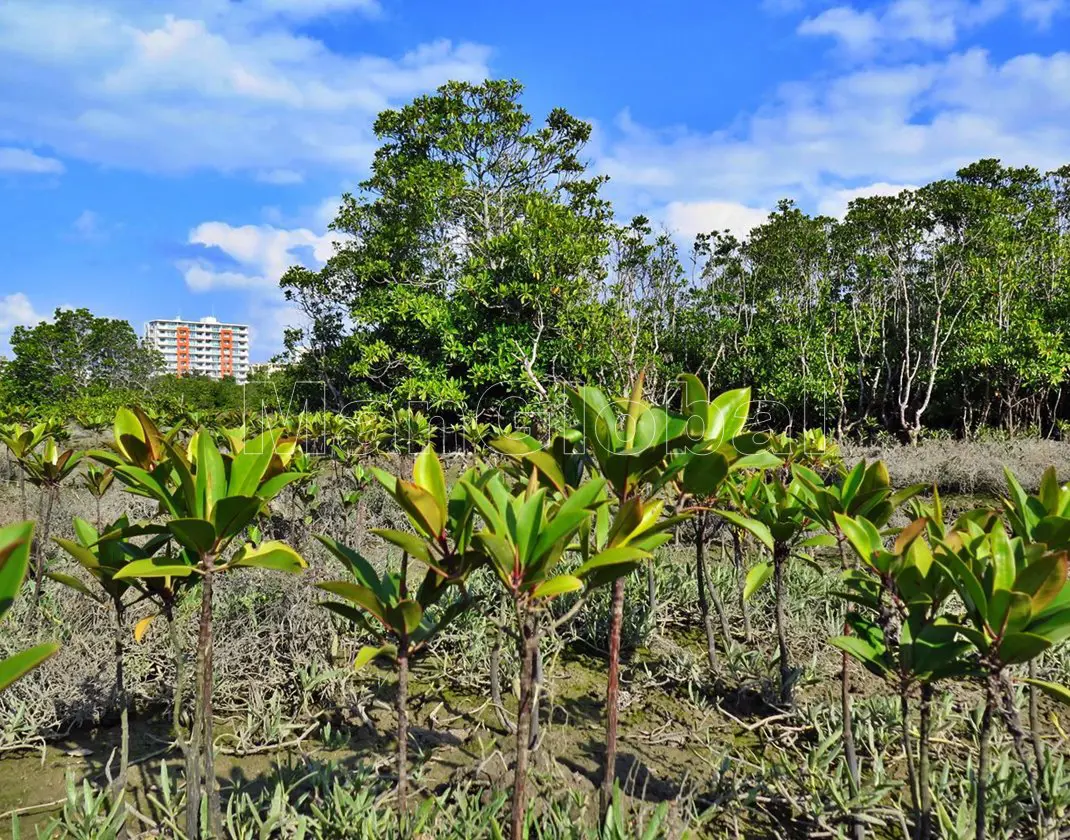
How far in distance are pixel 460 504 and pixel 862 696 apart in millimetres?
2644

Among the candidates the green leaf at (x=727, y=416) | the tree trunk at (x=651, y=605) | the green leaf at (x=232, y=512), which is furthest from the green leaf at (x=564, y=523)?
the tree trunk at (x=651, y=605)

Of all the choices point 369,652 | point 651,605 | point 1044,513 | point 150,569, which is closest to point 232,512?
point 150,569

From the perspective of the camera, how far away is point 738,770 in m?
2.49

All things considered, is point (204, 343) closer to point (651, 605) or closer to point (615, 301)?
point (615, 301)

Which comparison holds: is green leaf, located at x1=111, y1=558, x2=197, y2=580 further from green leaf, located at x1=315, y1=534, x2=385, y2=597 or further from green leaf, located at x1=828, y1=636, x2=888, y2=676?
green leaf, located at x1=828, y1=636, x2=888, y2=676

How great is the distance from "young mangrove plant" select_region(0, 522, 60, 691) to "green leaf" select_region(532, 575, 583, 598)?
0.85 metres

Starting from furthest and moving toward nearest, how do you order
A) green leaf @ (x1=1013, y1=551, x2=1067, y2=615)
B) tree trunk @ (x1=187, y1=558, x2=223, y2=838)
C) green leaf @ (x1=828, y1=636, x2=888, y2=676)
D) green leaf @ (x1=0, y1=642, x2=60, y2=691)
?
tree trunk @ (x1=187, y1=558, x2=223, y2=838), green leaf @ (x1=828, y1=636, x2=888, y2=676), green leaf @ (x1=1013, y1=551, x2=1067, y2=615), green leaf @ (x1=0, y1=642, x2=60, y2=691)

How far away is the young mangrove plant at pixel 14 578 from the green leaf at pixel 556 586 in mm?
852

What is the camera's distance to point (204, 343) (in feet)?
502

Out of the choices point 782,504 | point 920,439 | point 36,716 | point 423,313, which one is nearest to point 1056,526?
point 782,504

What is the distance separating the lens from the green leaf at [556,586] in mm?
1331

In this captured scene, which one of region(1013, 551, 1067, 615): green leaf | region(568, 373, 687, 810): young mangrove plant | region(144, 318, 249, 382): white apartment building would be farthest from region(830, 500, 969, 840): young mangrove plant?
region(144, 318, 249, 382): white apartment building

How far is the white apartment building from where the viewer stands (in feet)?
477

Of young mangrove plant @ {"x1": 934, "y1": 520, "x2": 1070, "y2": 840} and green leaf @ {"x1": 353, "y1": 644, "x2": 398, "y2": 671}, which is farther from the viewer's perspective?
green leaf @ {"x1": 353, "y1": 644, "x2": 398, "y2": 671}
